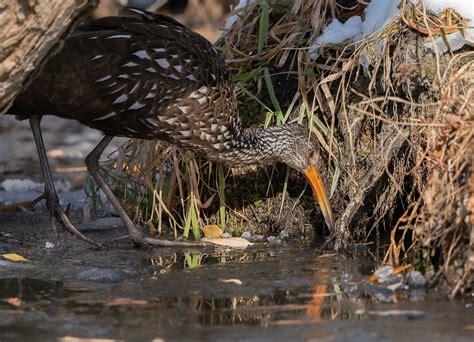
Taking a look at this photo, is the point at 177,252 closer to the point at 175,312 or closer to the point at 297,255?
the point at 297,255

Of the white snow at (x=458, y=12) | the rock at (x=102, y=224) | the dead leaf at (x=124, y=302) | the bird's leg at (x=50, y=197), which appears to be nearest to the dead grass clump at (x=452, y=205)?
the white snow at (x=458, y=12)

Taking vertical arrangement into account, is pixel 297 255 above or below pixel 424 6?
below

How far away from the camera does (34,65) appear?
4.69 metres

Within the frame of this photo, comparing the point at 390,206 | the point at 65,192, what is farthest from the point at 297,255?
the point at 65,192

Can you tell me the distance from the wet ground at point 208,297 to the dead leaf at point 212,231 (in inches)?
12.8

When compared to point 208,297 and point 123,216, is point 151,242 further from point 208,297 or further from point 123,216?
point 208,297

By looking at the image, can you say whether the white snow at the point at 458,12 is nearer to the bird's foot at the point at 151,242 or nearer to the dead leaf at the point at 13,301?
the bird's foot at the point at 151,242

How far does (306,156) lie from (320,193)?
0.81 feet

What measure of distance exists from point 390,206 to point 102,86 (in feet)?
6.21

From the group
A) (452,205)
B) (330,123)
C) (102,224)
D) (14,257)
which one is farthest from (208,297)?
(102,224)

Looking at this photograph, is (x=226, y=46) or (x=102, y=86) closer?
(x=102, y=86)

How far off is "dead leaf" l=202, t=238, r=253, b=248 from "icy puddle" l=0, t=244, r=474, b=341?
25cm

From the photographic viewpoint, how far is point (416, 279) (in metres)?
4.86

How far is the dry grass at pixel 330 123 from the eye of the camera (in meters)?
5.96
